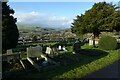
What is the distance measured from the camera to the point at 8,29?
995 inches

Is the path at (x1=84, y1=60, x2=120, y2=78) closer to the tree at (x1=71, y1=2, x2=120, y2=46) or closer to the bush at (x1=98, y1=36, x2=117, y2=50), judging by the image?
the bush at (x1=98, y1=36, x2=117, y2=50)

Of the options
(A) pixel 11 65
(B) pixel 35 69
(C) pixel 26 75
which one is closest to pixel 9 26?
(A) pixel 11 65

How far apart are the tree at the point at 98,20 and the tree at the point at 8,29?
15240mm

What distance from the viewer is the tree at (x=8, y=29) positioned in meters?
24.9

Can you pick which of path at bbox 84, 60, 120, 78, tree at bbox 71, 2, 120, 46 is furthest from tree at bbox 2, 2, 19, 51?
tree at bbox 71, 2, 120, 46

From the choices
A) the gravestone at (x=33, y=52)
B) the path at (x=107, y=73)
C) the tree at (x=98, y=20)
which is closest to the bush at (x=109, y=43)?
the tree at (x=98, y=20)

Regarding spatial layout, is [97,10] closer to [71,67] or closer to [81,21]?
[81,21]

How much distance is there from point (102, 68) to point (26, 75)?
22.2 ft

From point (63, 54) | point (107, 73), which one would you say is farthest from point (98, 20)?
point (107, 73)

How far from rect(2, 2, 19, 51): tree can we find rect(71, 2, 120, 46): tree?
50.0 ft

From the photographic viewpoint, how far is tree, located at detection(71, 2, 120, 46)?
38000 millimetres

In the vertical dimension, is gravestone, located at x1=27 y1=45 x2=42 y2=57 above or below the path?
above

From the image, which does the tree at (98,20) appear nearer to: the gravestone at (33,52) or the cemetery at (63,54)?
the cemetery at (63,54)

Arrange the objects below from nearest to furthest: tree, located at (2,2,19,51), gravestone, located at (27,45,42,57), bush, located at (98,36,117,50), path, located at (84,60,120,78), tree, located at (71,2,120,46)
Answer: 1. path, located at (84,60,120,78)
2. gravestone, located at (27,45,42,57)
3. tree, located at (2,2,19,51)
4. bush, located at (98,36,117,50)
5. tree, located at (71,2,120,46)
